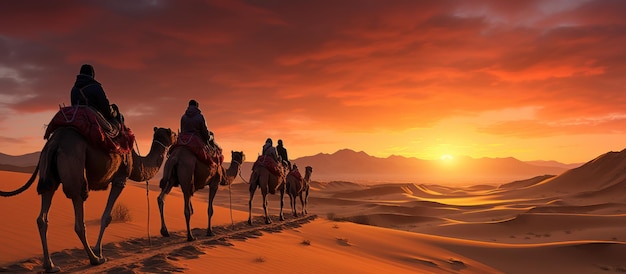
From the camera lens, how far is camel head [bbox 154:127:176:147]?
33.6 ft

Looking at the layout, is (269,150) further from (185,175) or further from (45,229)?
(45,229)

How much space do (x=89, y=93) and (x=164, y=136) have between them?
9.86 feet

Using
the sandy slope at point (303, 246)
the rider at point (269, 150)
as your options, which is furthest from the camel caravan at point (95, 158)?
the rider at point (269, 150)

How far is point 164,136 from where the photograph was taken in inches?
406

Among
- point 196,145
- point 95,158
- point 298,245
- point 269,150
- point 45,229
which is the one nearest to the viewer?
point 45,229

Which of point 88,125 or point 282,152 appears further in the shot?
point 282,152

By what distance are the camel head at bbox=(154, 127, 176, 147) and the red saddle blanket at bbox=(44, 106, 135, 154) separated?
8.80 ft

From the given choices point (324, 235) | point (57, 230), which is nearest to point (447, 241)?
point (324, 235)

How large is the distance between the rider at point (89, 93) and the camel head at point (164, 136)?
97.1 inches

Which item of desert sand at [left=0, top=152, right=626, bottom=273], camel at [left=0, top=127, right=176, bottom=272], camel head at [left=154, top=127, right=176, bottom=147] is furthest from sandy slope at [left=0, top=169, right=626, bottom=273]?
camel head at [left=154, top=127, right=176, bottom=147]

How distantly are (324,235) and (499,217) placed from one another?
27.8 m

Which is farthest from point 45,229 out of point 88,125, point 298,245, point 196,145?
point 298,245

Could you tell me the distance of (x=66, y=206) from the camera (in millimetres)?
13805

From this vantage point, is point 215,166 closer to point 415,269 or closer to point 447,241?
point 415,269
